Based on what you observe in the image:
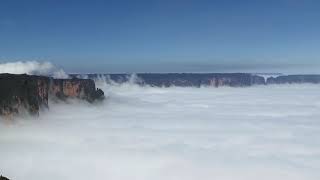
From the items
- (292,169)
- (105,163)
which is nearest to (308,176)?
(292,169)

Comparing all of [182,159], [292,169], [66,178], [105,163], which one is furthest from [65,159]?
[292,169]

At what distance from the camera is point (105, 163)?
17175 cm

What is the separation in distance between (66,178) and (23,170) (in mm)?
13977

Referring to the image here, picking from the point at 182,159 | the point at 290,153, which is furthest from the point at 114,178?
the point at 290,153

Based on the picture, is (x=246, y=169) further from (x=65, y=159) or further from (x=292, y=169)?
(x=65, y=159)

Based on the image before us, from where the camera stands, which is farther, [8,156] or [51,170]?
[8,156]

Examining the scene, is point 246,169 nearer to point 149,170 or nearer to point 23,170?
point 149,170

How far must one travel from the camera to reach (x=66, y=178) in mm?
145250

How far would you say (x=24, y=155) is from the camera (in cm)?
17812

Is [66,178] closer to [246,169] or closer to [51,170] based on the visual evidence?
[51,170]

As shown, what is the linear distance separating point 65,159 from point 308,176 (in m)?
74.8

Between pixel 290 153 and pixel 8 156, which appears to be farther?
pixel 290 153

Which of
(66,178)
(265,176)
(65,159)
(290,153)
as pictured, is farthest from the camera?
(290,153)

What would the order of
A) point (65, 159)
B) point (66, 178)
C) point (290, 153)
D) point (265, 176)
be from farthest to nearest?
point (290, 153)
point (65, 159)
point (265, 176)
point (66, 178)
